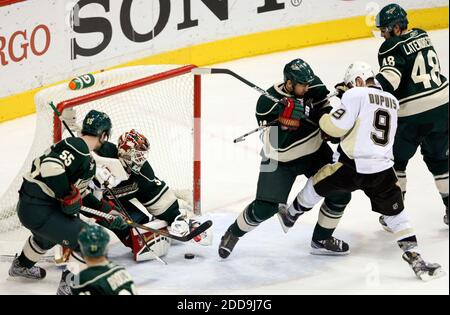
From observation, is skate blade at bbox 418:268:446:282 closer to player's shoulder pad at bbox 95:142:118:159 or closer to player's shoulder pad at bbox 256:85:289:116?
player's shoulder pad at bbox 256:85:289:116

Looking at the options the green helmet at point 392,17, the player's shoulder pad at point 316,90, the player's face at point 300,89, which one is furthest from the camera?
the green helmet at point 392,17

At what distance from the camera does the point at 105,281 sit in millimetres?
4004

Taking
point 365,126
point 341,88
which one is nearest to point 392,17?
point 341,88

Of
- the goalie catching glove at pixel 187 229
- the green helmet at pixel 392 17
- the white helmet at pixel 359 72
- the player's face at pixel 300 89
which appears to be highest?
the green helmet at pixel 392 17

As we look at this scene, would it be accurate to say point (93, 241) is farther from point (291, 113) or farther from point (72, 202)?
point (291, 113)

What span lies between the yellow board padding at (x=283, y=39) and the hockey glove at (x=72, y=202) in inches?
125

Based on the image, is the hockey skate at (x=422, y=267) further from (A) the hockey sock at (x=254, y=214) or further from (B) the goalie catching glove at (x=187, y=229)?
(B) the goalie catching glove at (x=187, y=229)

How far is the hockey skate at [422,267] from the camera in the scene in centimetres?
508

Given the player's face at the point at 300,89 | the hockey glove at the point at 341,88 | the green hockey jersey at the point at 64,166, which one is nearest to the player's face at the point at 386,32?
the hockey glove at the point at 341,88

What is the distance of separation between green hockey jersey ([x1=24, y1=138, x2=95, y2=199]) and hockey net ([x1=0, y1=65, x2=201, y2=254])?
621 millimetres

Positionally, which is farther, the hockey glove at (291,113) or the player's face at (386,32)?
the player's face at (386,32)

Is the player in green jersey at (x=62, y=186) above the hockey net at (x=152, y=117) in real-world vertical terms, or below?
below
